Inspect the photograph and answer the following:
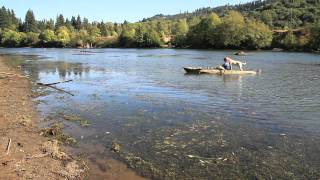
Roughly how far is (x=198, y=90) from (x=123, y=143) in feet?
61.3

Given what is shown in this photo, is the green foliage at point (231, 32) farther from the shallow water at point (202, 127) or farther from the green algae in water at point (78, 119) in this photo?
the green algae in water at point (78, 119)

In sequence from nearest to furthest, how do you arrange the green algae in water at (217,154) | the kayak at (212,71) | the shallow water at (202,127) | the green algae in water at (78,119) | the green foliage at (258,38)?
the green algae in water at (217,154), the shallow water at (202,127), the green algae in water at (78,119), the kayak at (212,71), the green foliage at (258,38)

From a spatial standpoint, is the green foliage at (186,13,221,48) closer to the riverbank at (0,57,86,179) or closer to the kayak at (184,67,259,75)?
the kayak at (184,67,259,75)

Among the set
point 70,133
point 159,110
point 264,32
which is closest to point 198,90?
point 159,110

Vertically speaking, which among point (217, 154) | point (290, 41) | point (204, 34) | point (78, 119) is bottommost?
point (217, 154)

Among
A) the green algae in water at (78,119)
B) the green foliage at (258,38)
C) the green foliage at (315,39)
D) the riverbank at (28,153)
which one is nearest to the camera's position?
the riverbank at (28,153)

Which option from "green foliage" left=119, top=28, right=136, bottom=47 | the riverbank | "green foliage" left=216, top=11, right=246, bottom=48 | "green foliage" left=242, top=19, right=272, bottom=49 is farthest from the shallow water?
"green foliage" left=119, top=28, right=136, bottom=47

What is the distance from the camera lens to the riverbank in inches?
551

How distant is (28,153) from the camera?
52.8ft

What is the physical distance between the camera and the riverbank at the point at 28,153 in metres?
14.0

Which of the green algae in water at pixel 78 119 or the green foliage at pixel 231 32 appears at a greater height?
the green foliage at pixel 231 32

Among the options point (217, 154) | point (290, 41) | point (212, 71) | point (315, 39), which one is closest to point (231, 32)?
point (290, 41)

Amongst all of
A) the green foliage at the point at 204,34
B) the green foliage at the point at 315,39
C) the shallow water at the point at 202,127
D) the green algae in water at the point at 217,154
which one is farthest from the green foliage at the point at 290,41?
the green algae in water at the point at 217,154

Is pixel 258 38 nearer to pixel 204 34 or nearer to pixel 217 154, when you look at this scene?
pixel 204 34
